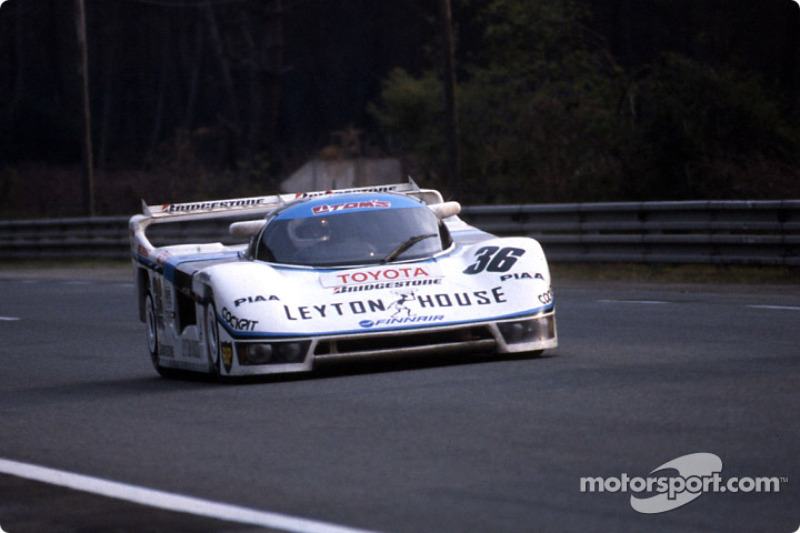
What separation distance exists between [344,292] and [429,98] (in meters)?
33.0

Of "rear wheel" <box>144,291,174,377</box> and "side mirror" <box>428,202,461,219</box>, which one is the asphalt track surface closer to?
"rear wheel" <box>144,291,174,377</box>

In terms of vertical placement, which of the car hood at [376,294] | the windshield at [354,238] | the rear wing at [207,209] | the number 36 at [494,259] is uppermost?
the rear wing at [207,209]

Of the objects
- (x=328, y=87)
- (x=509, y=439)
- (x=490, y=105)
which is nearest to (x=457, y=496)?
(x=509, y=439)

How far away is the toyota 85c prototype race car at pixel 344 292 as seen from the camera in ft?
31.4

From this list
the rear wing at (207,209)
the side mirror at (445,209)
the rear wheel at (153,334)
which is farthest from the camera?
the rear wing at (207,209)

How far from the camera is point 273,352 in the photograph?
31.2 ft

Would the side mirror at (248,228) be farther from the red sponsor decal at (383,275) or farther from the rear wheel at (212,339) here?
the red sponsor decal at (383,275)

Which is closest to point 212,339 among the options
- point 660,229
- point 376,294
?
point 376,294

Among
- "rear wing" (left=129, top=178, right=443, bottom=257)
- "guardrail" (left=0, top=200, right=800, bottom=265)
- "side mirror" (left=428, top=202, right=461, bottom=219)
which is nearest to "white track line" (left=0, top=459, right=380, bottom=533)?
"rear wing" (left=129, top=178, right=443, bottom=257)

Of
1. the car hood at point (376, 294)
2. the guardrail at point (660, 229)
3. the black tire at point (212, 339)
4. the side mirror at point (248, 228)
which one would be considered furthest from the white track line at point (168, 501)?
the guardrail at point (660, 229)

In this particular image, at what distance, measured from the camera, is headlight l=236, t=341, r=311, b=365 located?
9.50 metres

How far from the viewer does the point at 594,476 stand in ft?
19.1

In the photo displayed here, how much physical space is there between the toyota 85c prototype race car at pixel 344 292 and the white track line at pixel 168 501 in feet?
8.93

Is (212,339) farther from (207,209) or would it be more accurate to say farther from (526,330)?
(207,209)
